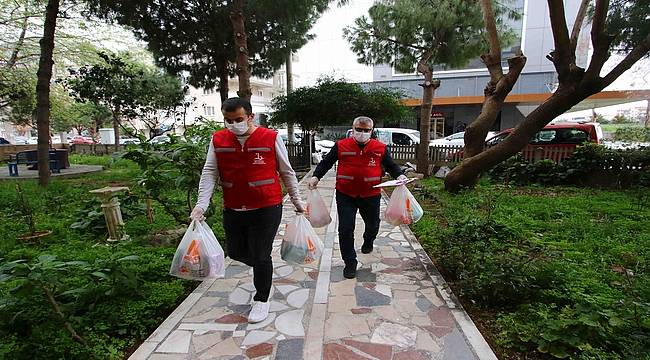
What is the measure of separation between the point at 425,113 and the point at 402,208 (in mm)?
7412

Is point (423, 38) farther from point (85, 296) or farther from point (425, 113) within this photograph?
point (85, 296)

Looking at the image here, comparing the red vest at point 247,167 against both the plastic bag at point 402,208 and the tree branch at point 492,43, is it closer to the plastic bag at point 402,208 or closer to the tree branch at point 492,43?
the plastic bag at point 402,208

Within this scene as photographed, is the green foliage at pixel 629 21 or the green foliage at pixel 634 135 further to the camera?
the green foliage at pixel 634 135

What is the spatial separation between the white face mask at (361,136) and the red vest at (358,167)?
0.13 feet

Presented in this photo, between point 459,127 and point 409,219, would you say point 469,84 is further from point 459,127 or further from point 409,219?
point 409,219

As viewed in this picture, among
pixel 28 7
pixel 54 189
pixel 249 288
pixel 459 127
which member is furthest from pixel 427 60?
pixel 459 127

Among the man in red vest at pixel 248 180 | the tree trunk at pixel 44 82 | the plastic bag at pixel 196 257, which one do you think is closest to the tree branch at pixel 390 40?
the tree trunk at pixel 44 82

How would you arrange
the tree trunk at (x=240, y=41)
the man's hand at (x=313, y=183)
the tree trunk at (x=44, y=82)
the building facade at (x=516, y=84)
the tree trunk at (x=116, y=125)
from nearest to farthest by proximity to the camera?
1. the man's hand at (x=313, y=183)
2. the tree trunk at (x=240, y=41)
3. the tree trunk at (x=44, y=82)
4. the tree trunk at (x=116, y=125)
5. the building facade at (x=516, y=84)

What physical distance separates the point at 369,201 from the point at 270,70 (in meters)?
9.24

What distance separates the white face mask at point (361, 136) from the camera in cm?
347

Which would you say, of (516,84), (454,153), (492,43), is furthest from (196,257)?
(516,84)

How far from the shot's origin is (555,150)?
31.7 feet

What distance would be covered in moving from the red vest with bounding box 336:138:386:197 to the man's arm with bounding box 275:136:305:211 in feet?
2.56

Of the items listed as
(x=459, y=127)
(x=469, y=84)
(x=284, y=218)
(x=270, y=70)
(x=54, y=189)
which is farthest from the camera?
(x=459, y=127)
